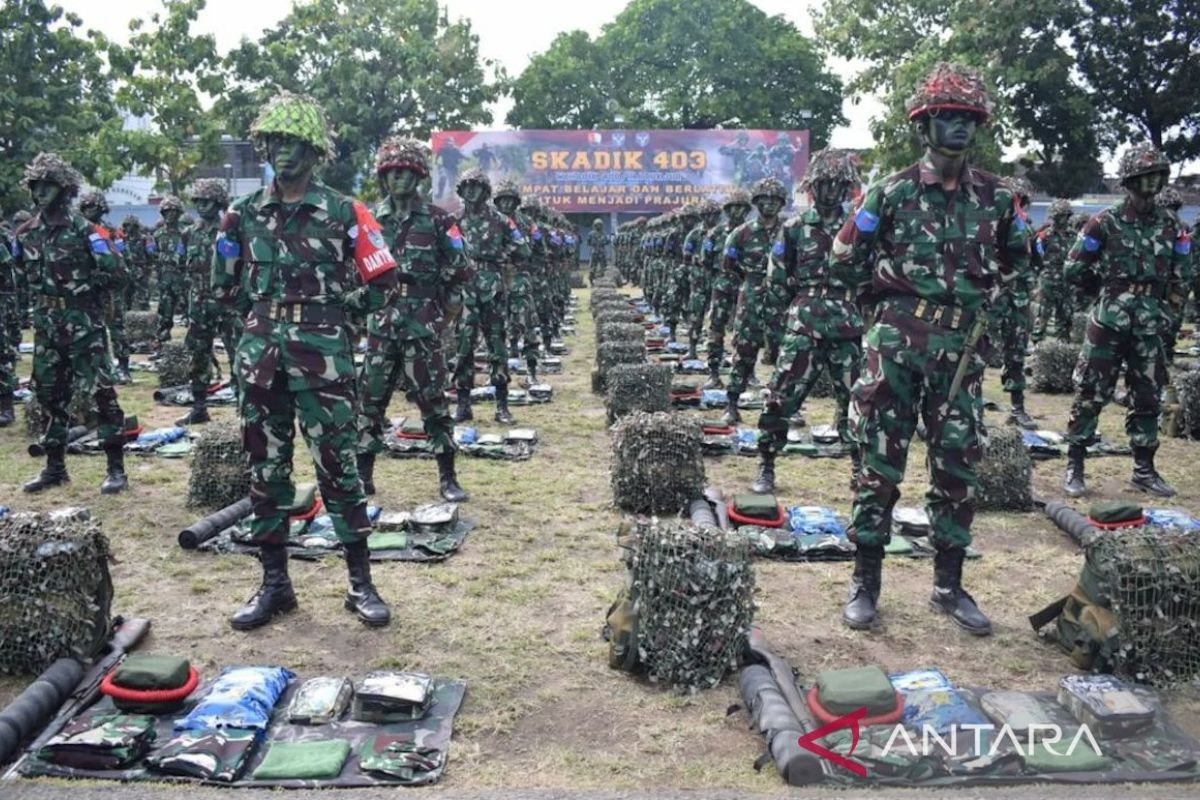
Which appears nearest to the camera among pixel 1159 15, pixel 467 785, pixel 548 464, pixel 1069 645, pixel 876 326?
pixel 467 785

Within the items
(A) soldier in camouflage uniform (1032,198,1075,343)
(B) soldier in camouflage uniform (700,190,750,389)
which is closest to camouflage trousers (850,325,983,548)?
(B) soldier in camouflage uniform (700,190,750,389)

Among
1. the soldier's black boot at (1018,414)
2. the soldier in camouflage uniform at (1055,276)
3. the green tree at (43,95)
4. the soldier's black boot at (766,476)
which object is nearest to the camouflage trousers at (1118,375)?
the soldier's black boot at (766,476)

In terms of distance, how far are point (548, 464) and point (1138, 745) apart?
228 inches

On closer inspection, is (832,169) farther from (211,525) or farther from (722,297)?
(211,525)

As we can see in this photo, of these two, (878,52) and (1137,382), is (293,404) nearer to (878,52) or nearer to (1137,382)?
(1137,382)

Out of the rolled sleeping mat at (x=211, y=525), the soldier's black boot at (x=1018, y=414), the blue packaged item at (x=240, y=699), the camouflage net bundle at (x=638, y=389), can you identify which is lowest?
the blue packaged item at (x=240, y=699)

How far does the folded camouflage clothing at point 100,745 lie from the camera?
3723 mm

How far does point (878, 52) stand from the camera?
35000 mm

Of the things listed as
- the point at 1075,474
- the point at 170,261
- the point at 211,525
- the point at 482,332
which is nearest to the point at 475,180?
the point at 482,332

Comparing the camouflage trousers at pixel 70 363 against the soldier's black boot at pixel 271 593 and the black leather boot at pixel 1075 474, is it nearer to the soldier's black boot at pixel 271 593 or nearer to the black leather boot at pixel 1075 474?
the soldier's black boot at pixel 271 593

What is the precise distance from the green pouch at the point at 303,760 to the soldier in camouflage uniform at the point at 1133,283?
244 inches

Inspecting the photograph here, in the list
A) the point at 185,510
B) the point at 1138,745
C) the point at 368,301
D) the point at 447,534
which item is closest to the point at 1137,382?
the point at 1138,745

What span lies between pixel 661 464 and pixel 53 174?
16.5 ft

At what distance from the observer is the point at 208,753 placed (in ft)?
12.3
